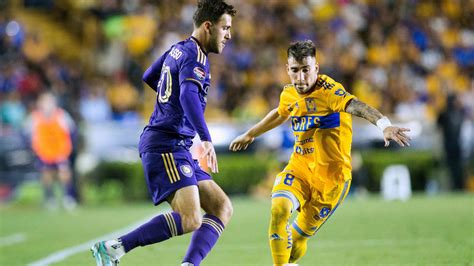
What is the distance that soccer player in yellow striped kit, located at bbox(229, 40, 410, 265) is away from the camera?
622cm

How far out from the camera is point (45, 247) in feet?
32.6

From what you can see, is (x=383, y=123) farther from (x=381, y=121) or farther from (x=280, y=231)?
(x=280, y=231)

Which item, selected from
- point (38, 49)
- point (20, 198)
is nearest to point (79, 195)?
point (20, 198)

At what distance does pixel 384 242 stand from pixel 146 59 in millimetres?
13949

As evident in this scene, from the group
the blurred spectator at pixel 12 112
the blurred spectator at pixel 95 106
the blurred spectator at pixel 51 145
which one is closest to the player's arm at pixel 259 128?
the blurred spectator at pixel 51 145

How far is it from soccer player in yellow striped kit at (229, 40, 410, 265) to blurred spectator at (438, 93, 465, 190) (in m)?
11.9

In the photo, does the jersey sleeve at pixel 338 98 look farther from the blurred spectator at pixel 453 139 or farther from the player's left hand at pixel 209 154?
the blurred spectator at pixel 453 139

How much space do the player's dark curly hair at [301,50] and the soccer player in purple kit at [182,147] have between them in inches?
19.9

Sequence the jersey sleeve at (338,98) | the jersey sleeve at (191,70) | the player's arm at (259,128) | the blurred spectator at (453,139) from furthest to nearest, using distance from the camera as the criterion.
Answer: the blurred spectator at (453,139) → the player's arm at (259,128) → the jersey sleeve at (338,98) → the jersey sleeve at (191,70)

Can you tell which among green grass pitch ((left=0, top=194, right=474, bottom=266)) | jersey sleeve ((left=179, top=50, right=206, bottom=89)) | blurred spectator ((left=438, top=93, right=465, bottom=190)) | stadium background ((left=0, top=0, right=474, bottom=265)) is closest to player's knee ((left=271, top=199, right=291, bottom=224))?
jersey sleeve ((left=179, top=50, right=206, bottom=89))

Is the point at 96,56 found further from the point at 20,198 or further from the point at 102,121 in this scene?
the point at 20,198

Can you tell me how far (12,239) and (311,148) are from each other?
6031 mm

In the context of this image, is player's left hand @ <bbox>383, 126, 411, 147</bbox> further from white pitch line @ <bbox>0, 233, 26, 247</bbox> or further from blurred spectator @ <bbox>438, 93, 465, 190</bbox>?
blurred spectator @ <bbox>438, 93, 465, 190</bbox>

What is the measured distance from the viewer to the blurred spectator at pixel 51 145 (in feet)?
55.9
